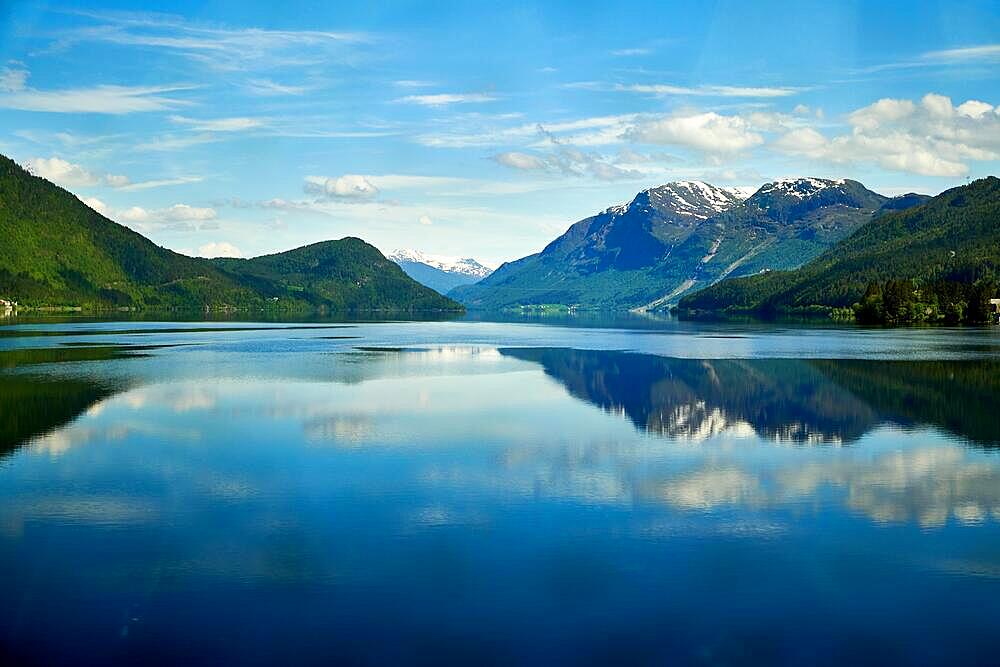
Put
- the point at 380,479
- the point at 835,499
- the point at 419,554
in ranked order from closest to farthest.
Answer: the point at 419,554
the point at 835,499
the point at 380,479

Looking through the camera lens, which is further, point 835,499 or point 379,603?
point 835,499

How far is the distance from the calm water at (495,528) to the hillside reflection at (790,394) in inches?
20.7

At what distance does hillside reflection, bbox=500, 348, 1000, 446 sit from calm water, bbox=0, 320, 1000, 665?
20.7 inches

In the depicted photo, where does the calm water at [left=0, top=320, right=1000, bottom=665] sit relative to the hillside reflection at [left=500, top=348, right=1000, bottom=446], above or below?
below

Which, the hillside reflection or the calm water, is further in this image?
the hillside reflection

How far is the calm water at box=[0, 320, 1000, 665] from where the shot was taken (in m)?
19.9

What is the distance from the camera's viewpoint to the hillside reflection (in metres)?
51.8

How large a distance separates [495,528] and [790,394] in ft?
147

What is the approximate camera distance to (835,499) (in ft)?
Result: 109

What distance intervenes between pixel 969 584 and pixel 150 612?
21.2m

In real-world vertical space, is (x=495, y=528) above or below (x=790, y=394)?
below

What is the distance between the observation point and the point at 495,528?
28.7 m

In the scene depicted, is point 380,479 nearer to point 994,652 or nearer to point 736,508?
point 736,508

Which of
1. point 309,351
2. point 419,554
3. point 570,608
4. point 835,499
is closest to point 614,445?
point 835,499
